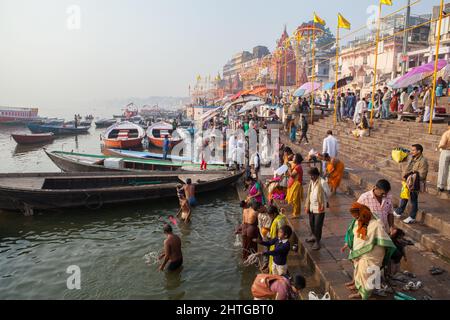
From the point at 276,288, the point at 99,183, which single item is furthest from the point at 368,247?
the point at 99,183

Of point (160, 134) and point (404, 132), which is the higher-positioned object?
point (404, 132)

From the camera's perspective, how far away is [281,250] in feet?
16.8

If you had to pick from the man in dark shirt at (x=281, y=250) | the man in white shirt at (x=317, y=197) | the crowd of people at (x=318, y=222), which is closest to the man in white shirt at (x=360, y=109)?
the crowd of people at (x=318, y=222)

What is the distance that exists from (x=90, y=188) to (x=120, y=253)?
17.2ft

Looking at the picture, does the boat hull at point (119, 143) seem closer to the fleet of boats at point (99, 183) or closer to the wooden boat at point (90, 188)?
the fleet of boats at point (99, 183)

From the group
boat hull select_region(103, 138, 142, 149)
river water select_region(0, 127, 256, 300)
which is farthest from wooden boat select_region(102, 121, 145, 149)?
river water select_region(0, 127, 256, 300)

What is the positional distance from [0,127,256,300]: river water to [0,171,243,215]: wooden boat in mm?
367

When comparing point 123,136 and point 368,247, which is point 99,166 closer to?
point 123,136

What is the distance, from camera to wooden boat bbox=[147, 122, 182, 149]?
92.5 ft

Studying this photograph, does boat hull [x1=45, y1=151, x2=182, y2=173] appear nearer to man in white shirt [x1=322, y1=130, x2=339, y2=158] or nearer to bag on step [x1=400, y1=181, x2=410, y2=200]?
man in white shirt [x1=322, y1=130, x2=339, y2=158]

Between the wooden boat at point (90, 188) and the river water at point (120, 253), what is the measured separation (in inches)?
14.4
